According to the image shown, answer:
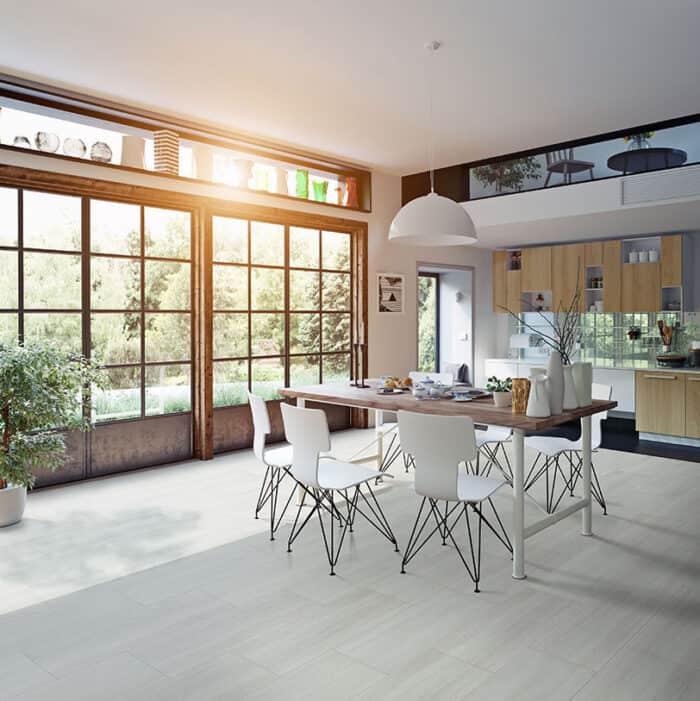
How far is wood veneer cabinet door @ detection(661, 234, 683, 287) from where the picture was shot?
707 cm

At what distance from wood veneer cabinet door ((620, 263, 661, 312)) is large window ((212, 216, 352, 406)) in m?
3.32

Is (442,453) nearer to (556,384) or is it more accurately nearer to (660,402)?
(556,384)

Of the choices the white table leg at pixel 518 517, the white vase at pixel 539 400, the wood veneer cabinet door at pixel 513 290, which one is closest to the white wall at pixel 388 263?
the wood veneer cabinet door at pixel 513 290

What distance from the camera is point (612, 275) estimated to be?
7.66m

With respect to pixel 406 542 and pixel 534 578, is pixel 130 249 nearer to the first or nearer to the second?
pixel 406 542

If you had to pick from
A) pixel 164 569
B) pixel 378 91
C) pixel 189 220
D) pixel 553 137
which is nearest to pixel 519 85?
pixel 378 91

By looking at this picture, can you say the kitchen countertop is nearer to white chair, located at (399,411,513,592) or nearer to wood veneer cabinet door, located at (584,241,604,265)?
wood veneer cabinet door, located at (584,241,604,265)

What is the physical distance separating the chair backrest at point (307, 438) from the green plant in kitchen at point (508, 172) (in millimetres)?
4433

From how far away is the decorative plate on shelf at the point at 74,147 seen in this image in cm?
486

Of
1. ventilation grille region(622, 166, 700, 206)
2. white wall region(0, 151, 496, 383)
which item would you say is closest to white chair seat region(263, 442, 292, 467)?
white wall region(0, 151, 496, 383)

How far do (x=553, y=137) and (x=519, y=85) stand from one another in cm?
157

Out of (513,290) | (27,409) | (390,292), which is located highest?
(513,290)

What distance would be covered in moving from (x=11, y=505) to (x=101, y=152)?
2.77 metres

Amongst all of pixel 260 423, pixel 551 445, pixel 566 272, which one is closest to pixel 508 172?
pixel 566 272
